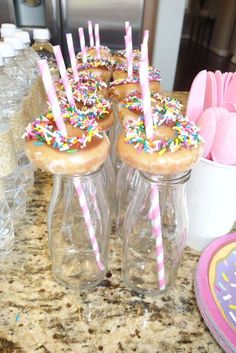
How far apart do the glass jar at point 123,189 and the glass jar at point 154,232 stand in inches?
2.3

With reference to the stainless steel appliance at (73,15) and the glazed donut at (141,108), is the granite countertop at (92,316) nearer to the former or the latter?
the glazed donut at (141,108)

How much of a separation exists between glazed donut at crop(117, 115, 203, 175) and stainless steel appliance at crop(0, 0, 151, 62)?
6.64ft

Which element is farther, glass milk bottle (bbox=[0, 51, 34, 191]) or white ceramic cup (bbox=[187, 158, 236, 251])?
glass milk bottle (bbox=[0, 51, 34, 191])

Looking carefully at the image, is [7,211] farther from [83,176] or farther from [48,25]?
[48,25]

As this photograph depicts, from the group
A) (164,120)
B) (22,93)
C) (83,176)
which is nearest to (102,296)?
(83,176)

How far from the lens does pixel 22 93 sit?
0.79m

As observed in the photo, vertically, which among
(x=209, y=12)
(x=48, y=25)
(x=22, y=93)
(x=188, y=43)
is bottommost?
(x=188, y=43)

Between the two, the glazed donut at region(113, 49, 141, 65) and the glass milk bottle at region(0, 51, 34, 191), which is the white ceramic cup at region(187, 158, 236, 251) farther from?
the glazed donut at region(113, 49, 141, 65)

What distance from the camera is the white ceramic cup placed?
554mm

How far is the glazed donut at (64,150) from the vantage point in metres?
0.43

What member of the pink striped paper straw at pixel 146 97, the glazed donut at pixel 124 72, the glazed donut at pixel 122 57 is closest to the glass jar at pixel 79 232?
the pink striped paper straw at pixel 146 97

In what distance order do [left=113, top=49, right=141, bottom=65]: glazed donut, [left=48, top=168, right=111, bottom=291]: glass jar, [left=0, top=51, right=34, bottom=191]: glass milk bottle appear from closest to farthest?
1. [left=48, top=168, right=111, bottom=291]: glass jar
2. [left=0, top=51, right=34, bottom=191]: glass milk bottle
3. [left=113, top=49, right=141, bottom=65]: glazed donut

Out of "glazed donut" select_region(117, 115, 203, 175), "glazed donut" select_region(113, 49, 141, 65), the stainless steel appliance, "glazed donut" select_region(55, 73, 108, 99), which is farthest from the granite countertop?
the stainless steel appliance

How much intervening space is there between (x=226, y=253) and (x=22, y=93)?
60 centimetres
